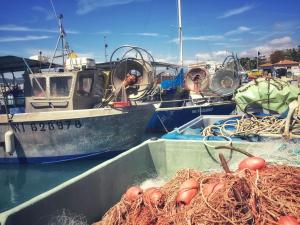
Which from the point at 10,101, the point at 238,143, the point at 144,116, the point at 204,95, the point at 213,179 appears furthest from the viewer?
the point at 204,95

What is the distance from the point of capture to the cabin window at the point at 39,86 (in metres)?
9.25

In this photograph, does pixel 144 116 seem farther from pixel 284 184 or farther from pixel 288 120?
pixel 284 184

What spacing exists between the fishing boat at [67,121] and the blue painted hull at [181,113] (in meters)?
3.21

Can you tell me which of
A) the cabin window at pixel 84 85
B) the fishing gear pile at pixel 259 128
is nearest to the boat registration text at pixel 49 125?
the cabin window at pixel 84 85

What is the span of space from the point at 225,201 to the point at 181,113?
10305 millimetres

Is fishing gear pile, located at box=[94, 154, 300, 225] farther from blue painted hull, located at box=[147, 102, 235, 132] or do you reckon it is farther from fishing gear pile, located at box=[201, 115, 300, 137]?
blue painted hull, located at box=[147, 102, 235, 132]

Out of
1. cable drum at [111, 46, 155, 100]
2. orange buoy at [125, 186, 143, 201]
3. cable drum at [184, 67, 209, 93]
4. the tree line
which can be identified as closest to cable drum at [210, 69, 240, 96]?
cable drum at [184, 67, 209, 93]

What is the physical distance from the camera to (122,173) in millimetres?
4199

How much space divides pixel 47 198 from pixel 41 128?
20.6 feet

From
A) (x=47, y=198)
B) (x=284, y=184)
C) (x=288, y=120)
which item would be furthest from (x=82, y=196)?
(x=288, y=120)

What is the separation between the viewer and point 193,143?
16.1 ft

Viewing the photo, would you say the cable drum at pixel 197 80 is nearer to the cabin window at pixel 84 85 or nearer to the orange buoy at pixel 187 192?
the cabin window at pixel 84 85

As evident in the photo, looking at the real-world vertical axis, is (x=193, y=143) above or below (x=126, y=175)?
above

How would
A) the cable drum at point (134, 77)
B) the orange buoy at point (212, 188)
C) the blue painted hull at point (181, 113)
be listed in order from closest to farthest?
the orange buoy at point (212, 188)
the cable drum at point (134, 77)
the blue painted hull at point (181, 113)
